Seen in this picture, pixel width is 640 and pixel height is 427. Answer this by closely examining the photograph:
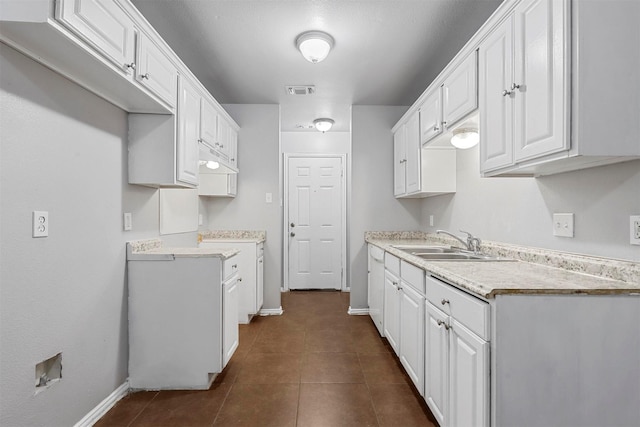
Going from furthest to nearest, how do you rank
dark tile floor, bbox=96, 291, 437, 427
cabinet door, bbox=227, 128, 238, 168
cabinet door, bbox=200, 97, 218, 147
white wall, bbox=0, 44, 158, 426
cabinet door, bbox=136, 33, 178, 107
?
cabinet door, bbox=227, 128, 238, 168
cabinet door, bbox=200, 97, 218, 147
dark tile floor, bbox=96, 291, 437, 427
cabinet door, bbox=136, 33, 178, 107
white wall, bbox=0, 44, 158, 426

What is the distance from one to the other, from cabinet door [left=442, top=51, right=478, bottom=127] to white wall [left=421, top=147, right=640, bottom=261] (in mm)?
529

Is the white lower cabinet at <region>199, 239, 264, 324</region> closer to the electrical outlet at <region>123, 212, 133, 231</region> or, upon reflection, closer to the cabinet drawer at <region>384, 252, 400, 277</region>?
the electrical outlet at <region>123, 212, 133, 231</region>

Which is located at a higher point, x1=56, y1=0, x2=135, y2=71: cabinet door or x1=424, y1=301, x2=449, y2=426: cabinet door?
x1=56, y1=0, x2=135, y2=71: cabinet door

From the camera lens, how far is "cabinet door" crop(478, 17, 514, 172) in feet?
Answer: 4.97

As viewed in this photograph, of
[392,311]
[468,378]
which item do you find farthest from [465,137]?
[468,378]

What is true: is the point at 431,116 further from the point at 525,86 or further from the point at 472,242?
the point at 525,86

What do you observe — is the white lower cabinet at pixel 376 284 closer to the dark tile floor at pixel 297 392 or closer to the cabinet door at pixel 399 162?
the dark tile floor at pixel 297 392

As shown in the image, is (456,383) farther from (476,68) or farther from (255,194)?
(255,194)

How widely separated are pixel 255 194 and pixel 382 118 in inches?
69.1

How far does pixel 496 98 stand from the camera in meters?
1.61

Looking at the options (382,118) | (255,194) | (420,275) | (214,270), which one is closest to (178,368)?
(214,270)

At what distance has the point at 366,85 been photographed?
10.7ft

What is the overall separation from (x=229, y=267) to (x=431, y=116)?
74.6 inches

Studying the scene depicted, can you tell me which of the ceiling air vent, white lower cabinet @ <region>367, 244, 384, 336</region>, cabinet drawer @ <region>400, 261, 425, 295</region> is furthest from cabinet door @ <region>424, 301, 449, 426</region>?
the ceiling air vent
